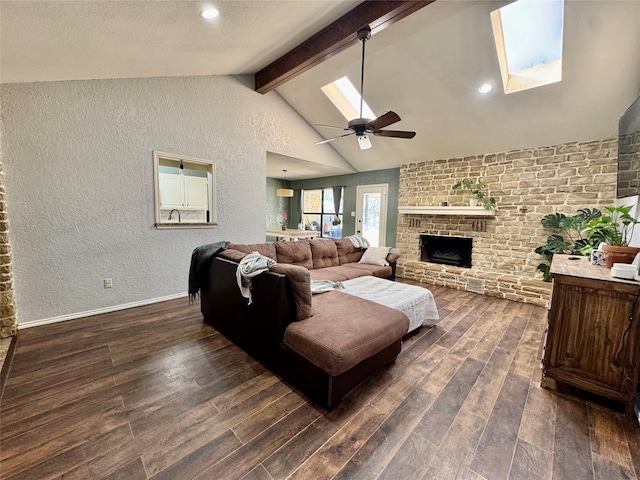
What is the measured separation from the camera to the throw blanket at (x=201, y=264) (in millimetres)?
2900

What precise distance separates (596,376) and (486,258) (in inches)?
124

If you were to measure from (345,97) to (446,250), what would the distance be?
11.7 ft

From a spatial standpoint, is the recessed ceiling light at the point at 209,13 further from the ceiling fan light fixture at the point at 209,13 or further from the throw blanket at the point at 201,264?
the throw blanket at the point at 201,264

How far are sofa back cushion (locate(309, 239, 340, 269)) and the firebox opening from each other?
225 cm

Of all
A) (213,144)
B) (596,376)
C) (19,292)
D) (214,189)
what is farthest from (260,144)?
(596,376)

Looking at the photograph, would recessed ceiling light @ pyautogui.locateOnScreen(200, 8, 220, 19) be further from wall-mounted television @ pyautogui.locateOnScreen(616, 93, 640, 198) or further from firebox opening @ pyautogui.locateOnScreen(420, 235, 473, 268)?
firebox opening @ pyautogui.locateOnScreen(420, 235, 473, 268)

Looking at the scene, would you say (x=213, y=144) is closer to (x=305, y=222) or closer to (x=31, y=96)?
(x=31, y=96)

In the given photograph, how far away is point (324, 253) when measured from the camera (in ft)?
14.0

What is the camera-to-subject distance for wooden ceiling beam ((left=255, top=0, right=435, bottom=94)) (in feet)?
8.48

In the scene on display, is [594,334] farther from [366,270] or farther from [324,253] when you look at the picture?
[324,253]

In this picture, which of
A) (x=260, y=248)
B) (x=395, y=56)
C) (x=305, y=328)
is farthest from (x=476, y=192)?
(x=305, y=328)

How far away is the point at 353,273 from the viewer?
3.90 m

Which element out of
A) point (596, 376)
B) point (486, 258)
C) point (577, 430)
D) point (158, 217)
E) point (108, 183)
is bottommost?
point (577, 430)

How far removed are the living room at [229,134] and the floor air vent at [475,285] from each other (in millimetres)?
70
